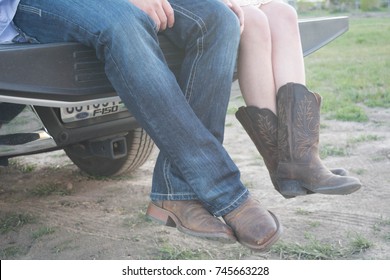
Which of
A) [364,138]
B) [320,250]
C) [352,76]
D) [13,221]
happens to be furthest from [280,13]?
[352,76]

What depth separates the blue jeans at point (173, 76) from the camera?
1.94 m

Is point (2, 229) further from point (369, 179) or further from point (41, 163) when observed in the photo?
point (369, 179)

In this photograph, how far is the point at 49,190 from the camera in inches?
134

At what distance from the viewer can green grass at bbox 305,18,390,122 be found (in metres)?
5.10

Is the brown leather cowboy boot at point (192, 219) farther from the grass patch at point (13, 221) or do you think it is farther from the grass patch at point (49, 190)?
the grass patch at point (49, 190)

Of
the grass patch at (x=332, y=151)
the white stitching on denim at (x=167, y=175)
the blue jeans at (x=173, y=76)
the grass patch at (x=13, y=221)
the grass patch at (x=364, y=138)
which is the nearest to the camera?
the blue jeans at (x=173, y=76)

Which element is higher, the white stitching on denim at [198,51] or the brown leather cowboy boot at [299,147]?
the white stitching on denim at [198,51]

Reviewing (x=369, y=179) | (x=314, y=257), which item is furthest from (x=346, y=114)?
(x=314, y=257)

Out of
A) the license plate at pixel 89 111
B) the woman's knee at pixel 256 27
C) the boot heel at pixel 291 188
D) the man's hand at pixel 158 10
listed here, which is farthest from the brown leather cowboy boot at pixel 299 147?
the license plate at pixel 89 111

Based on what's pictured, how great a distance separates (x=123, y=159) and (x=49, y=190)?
411 millimetres

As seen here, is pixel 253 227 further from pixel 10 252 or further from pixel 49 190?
pixel 49 190

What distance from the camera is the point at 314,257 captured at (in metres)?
Answer: 2.39

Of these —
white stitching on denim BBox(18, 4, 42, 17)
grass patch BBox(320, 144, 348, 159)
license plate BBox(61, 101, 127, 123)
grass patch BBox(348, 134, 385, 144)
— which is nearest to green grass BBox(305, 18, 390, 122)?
grass patch BBox(348, 134, 385, 144)

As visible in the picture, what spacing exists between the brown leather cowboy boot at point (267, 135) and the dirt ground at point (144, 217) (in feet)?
0.96
